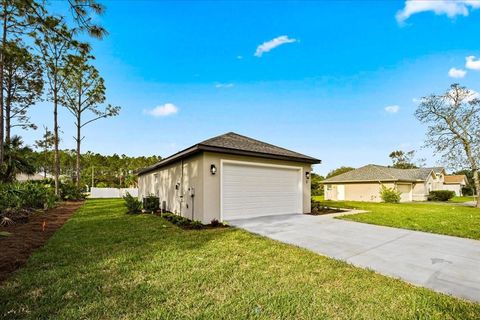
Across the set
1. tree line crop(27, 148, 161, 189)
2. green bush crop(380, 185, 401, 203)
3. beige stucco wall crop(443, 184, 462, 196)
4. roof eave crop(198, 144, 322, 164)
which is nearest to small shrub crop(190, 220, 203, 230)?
roof eave crop(198, 144, 322, 164)

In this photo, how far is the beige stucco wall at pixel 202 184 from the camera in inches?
303

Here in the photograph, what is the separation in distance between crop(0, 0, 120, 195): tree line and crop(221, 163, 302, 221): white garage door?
5.32 metres

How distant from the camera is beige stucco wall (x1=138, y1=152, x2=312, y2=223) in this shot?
25.2ft

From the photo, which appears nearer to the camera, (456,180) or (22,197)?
(22,197)

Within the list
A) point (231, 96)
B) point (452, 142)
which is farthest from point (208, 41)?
point (452, 142)

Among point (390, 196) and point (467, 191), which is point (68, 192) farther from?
point (467, 191)

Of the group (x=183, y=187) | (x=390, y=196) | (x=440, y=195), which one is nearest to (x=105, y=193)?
(x=183, y=187)

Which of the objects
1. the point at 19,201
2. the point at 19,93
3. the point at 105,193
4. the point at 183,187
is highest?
the point at 19,93

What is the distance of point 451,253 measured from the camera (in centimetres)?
464

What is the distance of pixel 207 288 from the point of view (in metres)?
3.05

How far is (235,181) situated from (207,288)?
5497mm

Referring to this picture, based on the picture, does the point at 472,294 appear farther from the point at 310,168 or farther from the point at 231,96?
the point at 231,96

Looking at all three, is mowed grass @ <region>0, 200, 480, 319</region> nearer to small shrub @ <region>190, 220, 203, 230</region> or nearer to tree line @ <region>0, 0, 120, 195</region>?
small shrub @ <region>190, 220, 203, 230</region>

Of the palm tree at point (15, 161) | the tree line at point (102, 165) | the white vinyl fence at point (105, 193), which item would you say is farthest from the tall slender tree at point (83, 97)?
the tree line at point (102, 165)
